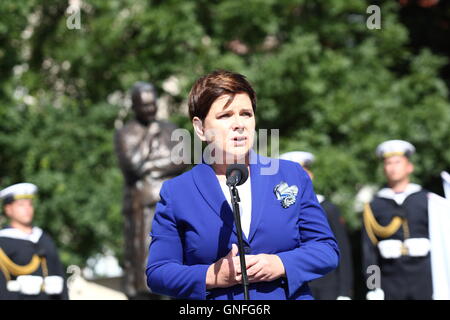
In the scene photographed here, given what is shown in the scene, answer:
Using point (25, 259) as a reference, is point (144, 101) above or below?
above

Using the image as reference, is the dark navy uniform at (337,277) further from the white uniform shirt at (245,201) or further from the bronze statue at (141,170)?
the white uniform shirt at (245,201)

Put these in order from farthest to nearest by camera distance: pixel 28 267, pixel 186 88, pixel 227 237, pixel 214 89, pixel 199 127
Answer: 1. pixel 186 88
2. pixel 28 267
3. pixel 199 127
4. pixel 214 89
5. pixel 227 237

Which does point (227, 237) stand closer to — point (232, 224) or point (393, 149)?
point (232, 224)

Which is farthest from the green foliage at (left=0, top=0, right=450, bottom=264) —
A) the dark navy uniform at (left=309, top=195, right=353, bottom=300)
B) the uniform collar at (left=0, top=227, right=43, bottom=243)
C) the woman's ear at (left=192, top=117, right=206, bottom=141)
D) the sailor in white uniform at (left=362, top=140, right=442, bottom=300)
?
the woman's ear at (left=192, top=117, right=206, bottom=141)

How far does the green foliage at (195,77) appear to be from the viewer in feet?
36.7

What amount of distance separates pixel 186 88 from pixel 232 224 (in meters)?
8.73

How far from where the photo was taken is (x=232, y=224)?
260 cm

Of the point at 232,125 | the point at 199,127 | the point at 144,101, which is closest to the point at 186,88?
the point at 144,101

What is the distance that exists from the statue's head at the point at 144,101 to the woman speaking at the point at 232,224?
5180 millimetres

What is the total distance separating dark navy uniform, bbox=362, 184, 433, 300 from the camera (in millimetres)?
6410

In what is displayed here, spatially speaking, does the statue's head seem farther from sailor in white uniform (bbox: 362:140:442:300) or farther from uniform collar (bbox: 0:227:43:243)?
sailor in white uniform (bbox: 362:140:442:300)

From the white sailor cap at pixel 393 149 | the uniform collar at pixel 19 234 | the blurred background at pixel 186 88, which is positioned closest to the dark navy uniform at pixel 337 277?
the white sailor cap at pixel 393 149

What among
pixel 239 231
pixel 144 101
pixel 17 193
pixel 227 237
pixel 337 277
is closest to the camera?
pixel 239 231
